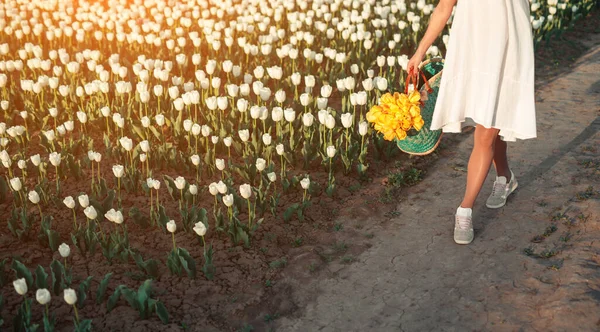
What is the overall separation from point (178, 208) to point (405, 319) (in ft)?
6.79

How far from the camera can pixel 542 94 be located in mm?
7191

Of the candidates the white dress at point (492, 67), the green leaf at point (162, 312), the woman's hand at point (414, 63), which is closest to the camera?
the green leaf at point (162, 312)

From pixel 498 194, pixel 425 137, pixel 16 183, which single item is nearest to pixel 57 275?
pixel 16 183

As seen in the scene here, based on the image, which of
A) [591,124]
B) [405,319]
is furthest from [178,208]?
[591,124]

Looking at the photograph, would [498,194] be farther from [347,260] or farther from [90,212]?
[90,212]

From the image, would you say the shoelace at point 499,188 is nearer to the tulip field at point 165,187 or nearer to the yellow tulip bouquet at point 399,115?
the yellow tulip bouquet at point 399,115

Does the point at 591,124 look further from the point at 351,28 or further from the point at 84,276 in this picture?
the point at 84,276

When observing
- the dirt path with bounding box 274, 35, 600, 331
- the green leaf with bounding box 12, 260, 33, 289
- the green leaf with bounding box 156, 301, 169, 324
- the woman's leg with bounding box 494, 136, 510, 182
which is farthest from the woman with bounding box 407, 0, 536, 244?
the green leaf with bounding box 12, 260, 33, 289

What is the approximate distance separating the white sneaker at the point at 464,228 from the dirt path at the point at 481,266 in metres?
0.05

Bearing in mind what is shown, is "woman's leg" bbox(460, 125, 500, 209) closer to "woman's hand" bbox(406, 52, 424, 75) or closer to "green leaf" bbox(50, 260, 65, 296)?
"woman's hand" bbox(406, 52, 424, 75)

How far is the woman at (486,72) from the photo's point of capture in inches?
160

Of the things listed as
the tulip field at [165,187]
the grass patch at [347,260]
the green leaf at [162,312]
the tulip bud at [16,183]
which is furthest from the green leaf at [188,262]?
the tulip bud at [16,183]

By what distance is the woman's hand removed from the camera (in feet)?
14.3

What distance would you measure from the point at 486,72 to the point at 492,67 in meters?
0.06
